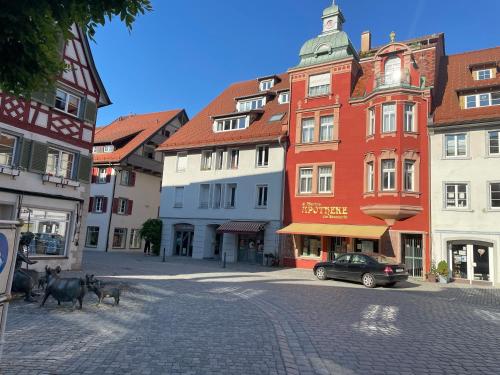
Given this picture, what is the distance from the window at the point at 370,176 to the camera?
24703mm

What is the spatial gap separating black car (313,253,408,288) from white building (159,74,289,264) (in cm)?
826

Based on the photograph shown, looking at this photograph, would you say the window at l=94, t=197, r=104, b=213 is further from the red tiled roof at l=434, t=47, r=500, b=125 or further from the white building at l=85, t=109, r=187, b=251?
the red tiled roof at l=434, t=47, r=500, b=125

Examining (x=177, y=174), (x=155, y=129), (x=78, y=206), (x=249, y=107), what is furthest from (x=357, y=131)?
(x=155, y=129)

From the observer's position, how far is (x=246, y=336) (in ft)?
25.1

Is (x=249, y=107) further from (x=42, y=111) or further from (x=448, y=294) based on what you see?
(x=448, y=294)

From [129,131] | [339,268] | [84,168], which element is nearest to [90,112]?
[84,168]

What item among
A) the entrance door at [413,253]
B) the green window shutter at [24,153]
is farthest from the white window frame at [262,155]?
the green window shutter at [24,153]

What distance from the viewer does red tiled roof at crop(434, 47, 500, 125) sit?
22656 mm

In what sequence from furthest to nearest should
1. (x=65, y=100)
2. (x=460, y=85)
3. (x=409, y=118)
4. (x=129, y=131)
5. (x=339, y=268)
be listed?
(x=129, y=131) < (x=460, y=85) < (x=409, y=118) < (x=339, y=268) < (x=65, y=100)

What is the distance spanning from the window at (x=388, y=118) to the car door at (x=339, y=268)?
9104mm

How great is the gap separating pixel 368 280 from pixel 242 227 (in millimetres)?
11714

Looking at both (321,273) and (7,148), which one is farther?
(321,273)

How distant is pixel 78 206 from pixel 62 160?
7.24 feet

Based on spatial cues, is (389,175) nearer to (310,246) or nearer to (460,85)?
(310,246)
